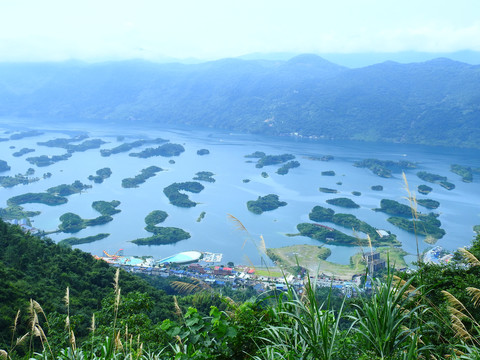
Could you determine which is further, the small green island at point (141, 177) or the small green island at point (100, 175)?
the small green island at point (100, 175)

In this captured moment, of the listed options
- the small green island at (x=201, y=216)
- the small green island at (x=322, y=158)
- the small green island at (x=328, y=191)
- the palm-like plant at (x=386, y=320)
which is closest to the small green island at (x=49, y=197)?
the small green island at (x=201, y=216)

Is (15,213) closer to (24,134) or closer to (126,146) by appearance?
(126,146)

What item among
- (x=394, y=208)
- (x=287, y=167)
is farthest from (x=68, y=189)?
(x=394, y=208)

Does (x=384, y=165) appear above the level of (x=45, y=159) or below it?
above

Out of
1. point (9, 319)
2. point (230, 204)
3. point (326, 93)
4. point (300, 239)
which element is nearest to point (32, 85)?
point (326, 93)

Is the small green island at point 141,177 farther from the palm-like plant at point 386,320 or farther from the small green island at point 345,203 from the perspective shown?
the palm-like plant at point 386,320

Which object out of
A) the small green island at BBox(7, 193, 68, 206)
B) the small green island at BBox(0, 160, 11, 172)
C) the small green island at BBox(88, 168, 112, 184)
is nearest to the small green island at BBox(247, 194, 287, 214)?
the small green island at BBox(7, 193, 68, 206)

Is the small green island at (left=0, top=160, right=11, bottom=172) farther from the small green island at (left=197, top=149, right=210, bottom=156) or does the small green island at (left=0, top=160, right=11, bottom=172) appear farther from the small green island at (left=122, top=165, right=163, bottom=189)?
the small green island at (left=197, top=149, right=210, bottom=156)
